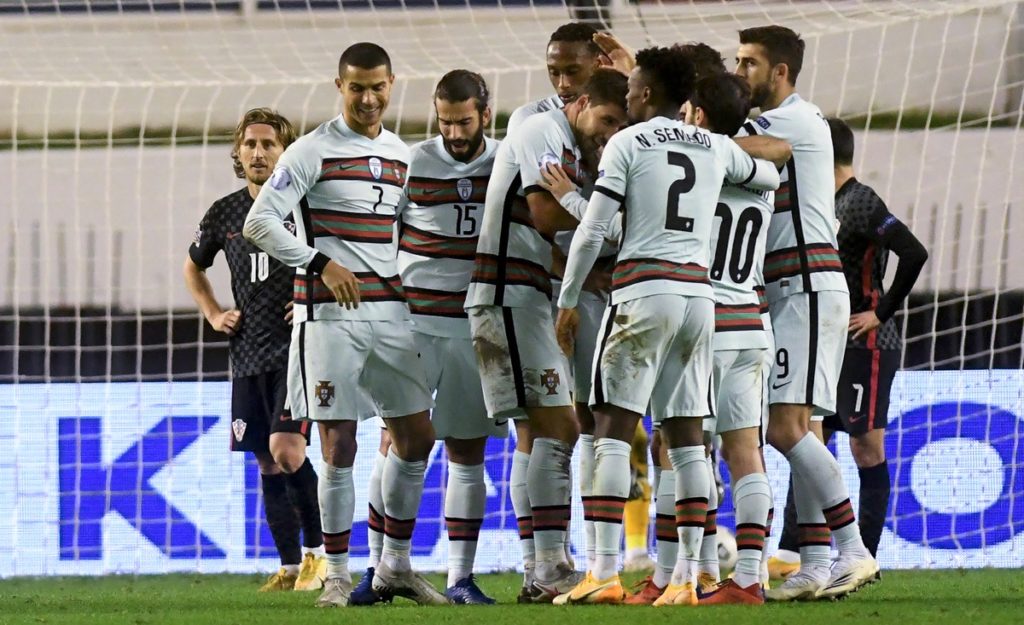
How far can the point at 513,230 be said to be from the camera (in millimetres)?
5801

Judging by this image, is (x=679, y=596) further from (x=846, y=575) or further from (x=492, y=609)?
(x=846, y=575)

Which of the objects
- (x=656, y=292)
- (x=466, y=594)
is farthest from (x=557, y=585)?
(x=656, y=292)

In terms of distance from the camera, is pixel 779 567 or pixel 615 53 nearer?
pixel 615 53

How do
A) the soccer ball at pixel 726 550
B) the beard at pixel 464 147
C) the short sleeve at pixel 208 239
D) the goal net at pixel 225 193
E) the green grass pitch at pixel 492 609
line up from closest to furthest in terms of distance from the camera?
the green grass pitch at pixel 492 609 < the beard at pixel 464 147 < the short sleeve at pixel 208 239 < the soccer ball at pixel 726 550 < the goal net at pixel 225 193

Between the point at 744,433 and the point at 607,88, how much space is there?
4.11 feet

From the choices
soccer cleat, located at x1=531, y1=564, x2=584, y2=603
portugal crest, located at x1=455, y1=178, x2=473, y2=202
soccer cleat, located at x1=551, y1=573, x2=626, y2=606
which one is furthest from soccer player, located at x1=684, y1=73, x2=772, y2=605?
portugal crest, located at x1=455, y1=178, x2=473, y2=202

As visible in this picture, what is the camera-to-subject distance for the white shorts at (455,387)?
5996 mm

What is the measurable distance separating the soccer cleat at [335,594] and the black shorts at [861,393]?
236cm

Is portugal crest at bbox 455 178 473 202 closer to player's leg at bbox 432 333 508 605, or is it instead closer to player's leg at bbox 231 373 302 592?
player's leg at bbox 432 333 508 605

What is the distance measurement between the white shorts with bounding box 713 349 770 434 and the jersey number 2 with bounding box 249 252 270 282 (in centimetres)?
240

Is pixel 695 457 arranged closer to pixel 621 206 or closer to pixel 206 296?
pixel 621 206

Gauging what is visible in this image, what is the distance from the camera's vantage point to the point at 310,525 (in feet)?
23.0

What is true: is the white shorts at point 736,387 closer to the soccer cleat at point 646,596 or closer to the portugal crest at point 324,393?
the soccer cleat at point 646,596

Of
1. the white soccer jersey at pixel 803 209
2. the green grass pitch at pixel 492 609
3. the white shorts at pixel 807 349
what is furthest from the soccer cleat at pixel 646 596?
the white soccer jersey at pixel 803 209
